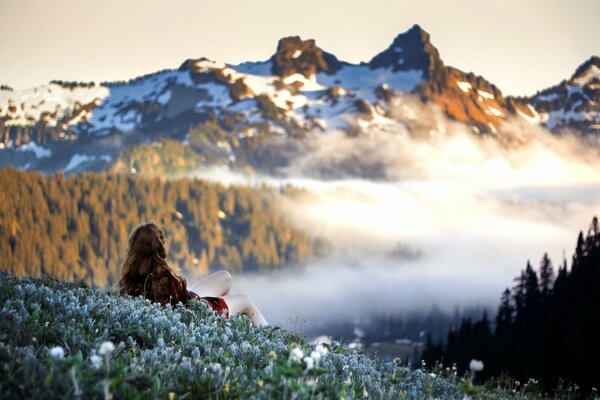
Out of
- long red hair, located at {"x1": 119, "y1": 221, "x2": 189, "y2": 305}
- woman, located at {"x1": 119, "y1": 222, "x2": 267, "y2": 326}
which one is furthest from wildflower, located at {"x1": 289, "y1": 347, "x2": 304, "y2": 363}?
long red hair, located at {"x1": 119, "y1": 221, "x2": 189, "y2": 305}

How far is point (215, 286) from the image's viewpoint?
10812mm

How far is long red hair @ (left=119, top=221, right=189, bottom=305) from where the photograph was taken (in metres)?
8.76

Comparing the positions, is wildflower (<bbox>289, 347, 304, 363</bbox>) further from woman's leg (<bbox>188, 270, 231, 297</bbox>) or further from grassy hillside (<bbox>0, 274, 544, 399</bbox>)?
woman's leg (<bbox>188, 270, 231, 297</bbox>)

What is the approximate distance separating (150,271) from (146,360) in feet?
14.3

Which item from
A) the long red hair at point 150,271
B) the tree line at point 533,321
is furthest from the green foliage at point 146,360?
the tree line at point 533,321

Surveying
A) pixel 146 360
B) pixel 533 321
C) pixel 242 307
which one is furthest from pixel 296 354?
pixel 533 321

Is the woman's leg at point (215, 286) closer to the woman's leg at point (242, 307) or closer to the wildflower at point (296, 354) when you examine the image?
the woman's leg at point (242, 307)

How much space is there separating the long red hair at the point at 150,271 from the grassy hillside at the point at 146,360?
2.69ft

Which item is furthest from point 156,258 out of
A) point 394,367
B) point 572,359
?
point 572,359

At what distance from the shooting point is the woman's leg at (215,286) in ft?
35.0

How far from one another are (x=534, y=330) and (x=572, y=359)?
35.5 m

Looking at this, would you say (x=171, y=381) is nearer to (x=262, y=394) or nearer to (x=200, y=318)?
(x=262, y=394)

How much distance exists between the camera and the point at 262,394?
13.7 feet

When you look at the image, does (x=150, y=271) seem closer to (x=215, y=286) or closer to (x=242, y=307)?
(x=215, y=286)
